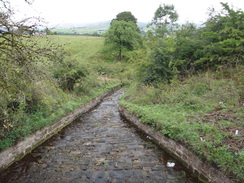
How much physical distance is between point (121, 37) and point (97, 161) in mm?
36506

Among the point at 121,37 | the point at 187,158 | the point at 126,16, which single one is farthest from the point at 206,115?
the point at 126,16

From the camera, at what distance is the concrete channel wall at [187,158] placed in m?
4.65

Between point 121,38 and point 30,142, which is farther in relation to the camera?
point 121,38

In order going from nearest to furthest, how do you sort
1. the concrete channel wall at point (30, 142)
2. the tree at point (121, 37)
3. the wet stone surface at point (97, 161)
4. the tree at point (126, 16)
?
the wet stone surface at point (97, 161) → the concrete channel wall at point (30, 142) → the tree at point (121, 37) → the tree at point (126, 16)

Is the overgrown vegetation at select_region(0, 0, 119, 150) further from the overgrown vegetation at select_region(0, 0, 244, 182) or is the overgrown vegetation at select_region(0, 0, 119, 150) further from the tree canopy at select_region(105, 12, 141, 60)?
the tree canopy at select_region(105, 12, 141, 60)

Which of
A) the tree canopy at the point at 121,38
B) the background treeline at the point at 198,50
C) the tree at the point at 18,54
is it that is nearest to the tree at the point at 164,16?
the tree canopy at the point at 121,38

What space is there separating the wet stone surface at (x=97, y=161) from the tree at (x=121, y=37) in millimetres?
34430

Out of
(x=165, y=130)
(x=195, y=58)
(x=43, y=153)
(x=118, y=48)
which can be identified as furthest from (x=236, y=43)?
(x=118, y=48)

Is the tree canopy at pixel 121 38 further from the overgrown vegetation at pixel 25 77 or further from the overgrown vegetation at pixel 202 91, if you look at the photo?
the overgrown vegetation at pixel 25 77

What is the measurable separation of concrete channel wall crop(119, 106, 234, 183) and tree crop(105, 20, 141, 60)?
3443cm

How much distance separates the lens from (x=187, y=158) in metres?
5.76

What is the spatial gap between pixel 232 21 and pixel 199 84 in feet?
16.3

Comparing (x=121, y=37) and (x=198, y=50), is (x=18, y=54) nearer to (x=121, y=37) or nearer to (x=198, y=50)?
(x=198, y=50)

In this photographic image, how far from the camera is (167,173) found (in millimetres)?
5508
